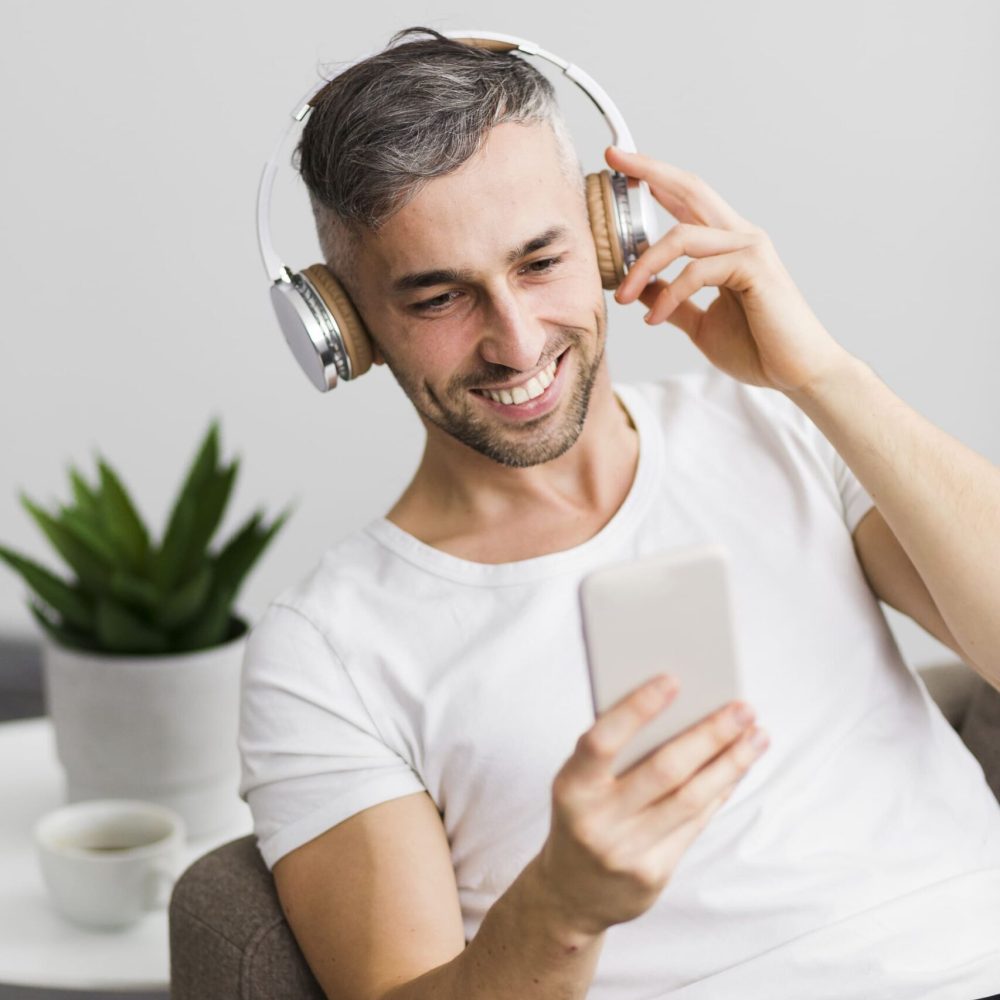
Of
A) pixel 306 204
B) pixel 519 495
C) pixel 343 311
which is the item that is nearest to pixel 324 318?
pixel 343 311

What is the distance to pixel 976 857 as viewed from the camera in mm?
1368

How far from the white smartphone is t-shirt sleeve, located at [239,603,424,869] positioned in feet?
1.66

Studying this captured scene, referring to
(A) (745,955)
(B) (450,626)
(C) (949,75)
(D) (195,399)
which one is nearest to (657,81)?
(C) (949,75)

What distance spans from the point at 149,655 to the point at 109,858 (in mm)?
334

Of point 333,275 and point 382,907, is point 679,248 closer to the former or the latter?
point 333,275

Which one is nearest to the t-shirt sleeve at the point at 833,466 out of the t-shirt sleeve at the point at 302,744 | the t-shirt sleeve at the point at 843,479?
the t-shirt sleeve at the point at 843,479

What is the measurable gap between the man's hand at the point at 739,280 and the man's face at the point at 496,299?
2.4 inches

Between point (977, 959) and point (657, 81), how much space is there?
1.82 meters

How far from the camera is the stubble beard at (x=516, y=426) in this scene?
55.1 inches

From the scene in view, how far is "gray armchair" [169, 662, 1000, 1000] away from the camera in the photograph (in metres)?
1.29

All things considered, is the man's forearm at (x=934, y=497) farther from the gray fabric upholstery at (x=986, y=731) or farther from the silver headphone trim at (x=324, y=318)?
the silver headphone trim at (x=324, y=318)

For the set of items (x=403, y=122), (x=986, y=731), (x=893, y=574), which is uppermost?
(x=403, y=122)

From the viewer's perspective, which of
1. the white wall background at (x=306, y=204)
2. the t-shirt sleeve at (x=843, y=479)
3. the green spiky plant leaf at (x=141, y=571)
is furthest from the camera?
the white wall background at (x=306, y=204)

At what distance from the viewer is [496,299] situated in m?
1.34
